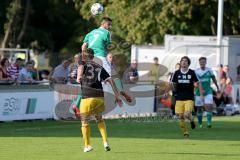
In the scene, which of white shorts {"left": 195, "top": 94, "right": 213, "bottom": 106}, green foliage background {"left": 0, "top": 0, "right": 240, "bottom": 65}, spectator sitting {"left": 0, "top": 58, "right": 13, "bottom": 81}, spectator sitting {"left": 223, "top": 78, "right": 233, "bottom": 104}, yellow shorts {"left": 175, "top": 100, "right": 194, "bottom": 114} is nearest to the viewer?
yellow shorts {"left": 175, "top": 100, "right": 194, "bottom": 114}

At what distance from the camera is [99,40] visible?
17.9 metres

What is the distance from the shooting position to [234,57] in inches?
1475

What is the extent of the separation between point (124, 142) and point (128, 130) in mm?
4221

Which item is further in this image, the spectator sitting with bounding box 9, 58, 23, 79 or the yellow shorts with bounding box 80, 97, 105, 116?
the spectator sitting with bounding box 9, 58, 23, 79

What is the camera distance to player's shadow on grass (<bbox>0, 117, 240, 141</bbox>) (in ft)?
67.0

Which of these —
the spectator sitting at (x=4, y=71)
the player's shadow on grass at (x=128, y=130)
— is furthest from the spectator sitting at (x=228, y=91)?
the spectator sitting at (x=4, y=71)

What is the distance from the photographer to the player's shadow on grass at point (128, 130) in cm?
2042

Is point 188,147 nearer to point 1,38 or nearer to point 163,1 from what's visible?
point 163,1

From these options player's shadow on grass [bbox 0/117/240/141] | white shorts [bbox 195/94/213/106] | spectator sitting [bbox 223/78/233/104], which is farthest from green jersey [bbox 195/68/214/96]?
spectator sitting [bbox 223/78/233/104]

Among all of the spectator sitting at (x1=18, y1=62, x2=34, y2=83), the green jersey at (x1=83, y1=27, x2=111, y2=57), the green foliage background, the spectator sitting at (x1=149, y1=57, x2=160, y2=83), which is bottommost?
the spectator sitting at (x1=18, y1=62, x2=34, y2=83)

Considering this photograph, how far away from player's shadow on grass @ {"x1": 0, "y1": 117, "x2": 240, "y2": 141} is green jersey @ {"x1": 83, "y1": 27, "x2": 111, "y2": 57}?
2.96 meters

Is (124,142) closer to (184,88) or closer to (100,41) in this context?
(100,41)

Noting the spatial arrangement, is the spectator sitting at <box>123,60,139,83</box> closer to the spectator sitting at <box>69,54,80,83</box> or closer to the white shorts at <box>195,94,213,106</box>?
the spectator sitting at <box>69,54,80,83</box>

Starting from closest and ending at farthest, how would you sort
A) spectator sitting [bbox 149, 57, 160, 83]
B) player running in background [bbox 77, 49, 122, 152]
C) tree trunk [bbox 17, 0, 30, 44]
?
player running in background [bbox 77, 49, 122, 152] < spectator sitting [bbox 149, 57, 160, 83] < tree trunk [bbox 17, 0, 30, 44]
